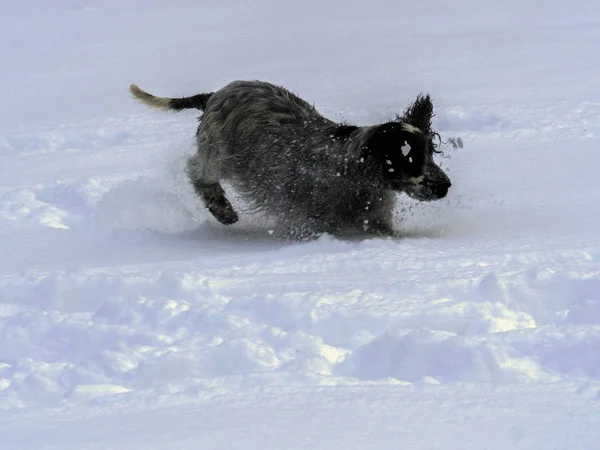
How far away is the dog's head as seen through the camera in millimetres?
5965

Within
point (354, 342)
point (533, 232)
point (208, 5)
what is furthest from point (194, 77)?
point (354, 342)

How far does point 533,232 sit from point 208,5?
1164 centimetres

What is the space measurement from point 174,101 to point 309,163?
1568mm

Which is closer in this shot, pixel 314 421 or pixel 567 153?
pixel 314 421

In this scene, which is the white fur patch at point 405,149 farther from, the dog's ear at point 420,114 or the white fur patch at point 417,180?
the dog's ear at point 420,114

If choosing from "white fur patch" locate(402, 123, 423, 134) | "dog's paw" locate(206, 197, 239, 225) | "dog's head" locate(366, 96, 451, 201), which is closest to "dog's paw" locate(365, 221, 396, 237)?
"dog's head" locate(366, 96, 451, 201)

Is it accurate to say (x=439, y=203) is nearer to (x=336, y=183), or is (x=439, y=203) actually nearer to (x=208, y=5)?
(x=336, y=183)

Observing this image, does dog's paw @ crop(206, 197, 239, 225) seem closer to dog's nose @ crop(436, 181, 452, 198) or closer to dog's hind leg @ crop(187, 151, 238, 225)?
dog's hind leg @ crop(187, 151, 238, 225)

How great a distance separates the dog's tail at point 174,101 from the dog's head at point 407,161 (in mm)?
1768

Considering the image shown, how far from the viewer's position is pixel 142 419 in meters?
3.38

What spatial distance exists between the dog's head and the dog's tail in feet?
5.80

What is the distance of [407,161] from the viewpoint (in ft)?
19.7

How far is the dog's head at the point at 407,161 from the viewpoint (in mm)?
5965

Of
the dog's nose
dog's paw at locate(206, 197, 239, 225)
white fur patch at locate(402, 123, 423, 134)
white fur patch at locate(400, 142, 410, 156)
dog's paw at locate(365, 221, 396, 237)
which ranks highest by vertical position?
white fur patch at locate(402, 123, 423, 134)
